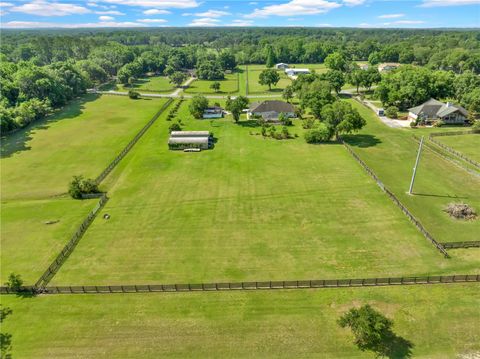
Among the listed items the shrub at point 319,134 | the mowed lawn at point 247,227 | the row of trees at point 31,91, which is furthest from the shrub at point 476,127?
the row of trees at point 31,91

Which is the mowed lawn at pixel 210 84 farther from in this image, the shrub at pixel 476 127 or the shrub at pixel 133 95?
the shrub at pixel 476 127

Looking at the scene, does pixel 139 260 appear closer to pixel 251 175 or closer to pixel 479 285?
pixel 251 175

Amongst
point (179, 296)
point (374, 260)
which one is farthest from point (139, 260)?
point (374, 260)

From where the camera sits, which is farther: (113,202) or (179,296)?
(113,202)

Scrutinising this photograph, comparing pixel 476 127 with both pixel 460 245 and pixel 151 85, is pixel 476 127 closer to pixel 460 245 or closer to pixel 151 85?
pixel 460 245

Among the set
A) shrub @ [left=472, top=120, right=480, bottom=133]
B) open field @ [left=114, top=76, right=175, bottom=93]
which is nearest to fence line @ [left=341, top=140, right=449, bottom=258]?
shrub @ [left=472, top=120, right=480, bottom=133]

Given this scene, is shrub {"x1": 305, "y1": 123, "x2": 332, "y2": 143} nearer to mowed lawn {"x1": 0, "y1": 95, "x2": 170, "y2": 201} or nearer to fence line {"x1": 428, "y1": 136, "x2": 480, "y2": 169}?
fence line {"x1": 428, "y1": 136, "x2": 480, "y2": 169}
